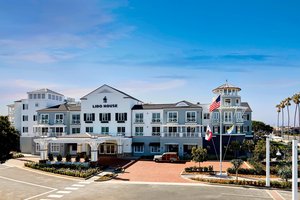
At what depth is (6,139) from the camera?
2422 cm

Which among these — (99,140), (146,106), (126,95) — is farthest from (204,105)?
(99,140)

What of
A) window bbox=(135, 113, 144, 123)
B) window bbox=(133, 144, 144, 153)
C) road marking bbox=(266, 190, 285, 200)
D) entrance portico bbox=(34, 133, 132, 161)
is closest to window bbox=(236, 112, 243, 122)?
window bbox=(135, 113, 144, 123)

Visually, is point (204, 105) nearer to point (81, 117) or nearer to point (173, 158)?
point (173, 158)

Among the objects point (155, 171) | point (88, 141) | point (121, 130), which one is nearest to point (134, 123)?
point (121, 130)

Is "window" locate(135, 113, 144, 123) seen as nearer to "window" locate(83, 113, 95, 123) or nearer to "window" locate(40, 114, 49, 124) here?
"window" locate(83, 113, 95, 123)

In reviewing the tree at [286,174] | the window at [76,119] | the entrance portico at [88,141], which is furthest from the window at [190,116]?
the tree at [286,174]

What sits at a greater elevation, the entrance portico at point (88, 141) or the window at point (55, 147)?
the entrance portico at point (88, 141)

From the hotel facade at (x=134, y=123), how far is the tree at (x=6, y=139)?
78.8ft

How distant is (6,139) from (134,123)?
3082 cm

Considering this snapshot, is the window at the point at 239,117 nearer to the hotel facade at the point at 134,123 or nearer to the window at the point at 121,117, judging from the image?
the hotel facade at the point at 134,123

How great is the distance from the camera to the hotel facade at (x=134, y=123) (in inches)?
2019

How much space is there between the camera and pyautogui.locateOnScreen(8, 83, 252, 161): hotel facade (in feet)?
168

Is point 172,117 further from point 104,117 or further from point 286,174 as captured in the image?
point 286,174

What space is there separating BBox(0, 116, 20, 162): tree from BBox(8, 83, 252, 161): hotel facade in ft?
78.8
